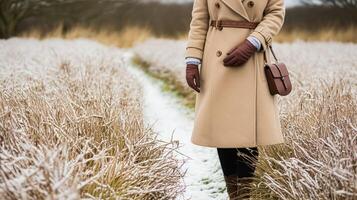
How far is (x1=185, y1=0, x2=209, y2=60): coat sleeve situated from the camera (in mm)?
3129

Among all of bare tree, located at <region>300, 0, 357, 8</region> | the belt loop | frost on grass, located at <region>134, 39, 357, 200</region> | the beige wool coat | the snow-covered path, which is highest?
bare tree, located at <region>300, 0, 357, 8</region>

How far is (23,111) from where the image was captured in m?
3.31

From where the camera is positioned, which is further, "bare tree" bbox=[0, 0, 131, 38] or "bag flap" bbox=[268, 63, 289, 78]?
"bare tree" bbox=[0, 0, 131, 38]

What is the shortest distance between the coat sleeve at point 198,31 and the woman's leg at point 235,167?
0.65 m

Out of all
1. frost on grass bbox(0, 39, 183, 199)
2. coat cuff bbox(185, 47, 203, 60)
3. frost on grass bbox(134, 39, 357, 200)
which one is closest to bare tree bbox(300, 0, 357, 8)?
frost on grass bbox(134, 39, 357, 200)

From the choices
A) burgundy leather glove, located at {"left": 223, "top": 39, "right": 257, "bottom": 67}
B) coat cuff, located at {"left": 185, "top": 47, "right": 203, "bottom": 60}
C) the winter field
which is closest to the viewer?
the winter field

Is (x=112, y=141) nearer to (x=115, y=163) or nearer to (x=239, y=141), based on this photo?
(x=115, y=163)

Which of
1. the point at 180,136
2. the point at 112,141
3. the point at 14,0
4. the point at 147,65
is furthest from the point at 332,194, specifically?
the point at 14,0

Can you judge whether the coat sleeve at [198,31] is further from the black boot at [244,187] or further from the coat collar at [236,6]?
the black boot at [244,187]

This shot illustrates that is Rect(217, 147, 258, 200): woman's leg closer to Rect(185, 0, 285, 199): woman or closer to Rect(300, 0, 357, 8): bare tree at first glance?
Rect(185, 0, 285, 199): woman

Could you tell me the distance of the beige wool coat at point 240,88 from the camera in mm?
2965

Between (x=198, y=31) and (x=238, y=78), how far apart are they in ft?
1.38

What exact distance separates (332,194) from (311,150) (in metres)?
0.63

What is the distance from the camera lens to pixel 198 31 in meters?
3.15
